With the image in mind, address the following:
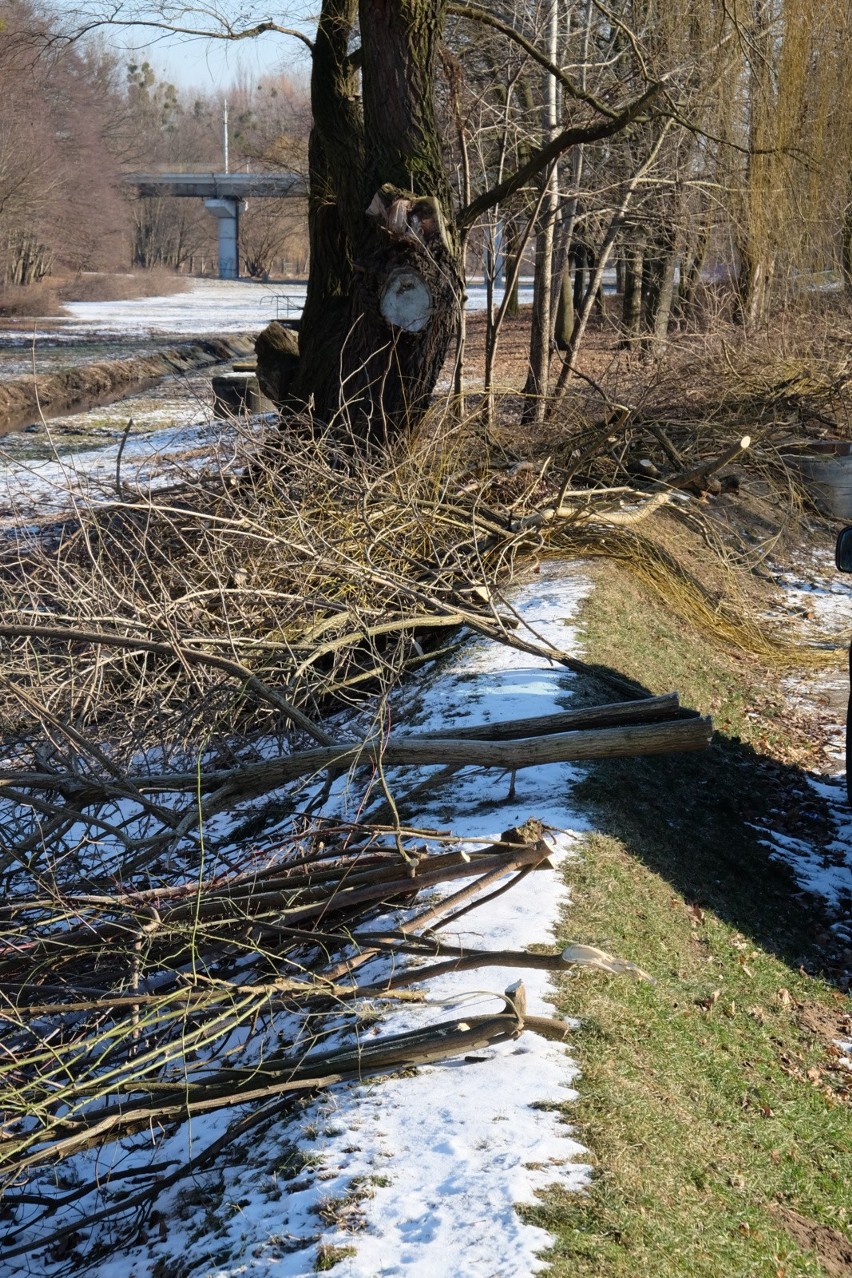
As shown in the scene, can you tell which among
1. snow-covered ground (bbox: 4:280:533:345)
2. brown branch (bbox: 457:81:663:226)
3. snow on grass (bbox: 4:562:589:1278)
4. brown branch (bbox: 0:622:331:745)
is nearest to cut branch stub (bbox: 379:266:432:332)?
brown branch (bbox: 457:81:663:226)

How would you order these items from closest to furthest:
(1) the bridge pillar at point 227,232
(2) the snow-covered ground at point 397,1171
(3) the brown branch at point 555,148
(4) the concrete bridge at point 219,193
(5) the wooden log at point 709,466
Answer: (2) the snow-covered ground at point 397,1171 → (3) the brown branch at point 555,148 → (5) the wooden log at point 709,466 → (4) the concrete bridge at point 219,193 → (1) the bridge pillar at point 227,232

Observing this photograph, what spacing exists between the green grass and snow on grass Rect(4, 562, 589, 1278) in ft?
0.37

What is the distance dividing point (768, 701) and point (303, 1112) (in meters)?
5.24

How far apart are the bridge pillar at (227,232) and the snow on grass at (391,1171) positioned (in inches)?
3030

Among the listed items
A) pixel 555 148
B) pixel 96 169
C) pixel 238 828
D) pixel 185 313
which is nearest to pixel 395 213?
pixel 555 148

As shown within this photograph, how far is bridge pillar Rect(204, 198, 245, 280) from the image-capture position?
76125mm

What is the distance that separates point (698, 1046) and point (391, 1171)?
130 centimetres

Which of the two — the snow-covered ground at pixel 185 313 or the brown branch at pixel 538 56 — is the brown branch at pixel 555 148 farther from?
the snow-covered ground at pixel 185 313

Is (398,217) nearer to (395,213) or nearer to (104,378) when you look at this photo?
(395,213)

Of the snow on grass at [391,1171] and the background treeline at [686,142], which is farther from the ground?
the background treeline at [686,142]

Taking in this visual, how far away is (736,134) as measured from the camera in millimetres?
12844

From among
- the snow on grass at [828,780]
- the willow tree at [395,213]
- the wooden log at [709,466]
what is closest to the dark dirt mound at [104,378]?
the willow tree at [395,213]

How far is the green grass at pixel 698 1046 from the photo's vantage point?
10.1ft

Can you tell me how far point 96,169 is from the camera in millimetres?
54062
